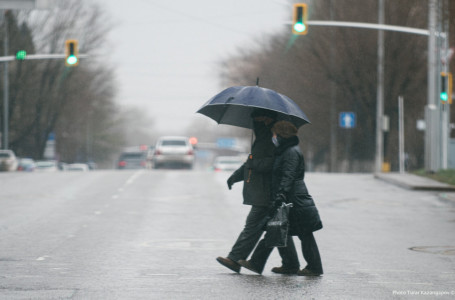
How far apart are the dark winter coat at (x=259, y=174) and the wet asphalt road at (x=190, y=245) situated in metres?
0.83

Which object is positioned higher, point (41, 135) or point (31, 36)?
point (31, 36)

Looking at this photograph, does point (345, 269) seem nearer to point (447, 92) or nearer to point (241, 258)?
point (241, 258)

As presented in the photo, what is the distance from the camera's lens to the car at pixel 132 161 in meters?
55.9

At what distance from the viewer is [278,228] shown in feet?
32.4

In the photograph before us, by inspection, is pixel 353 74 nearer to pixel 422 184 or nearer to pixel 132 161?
pixel 132 161

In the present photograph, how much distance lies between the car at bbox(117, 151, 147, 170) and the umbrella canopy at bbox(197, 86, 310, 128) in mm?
44432

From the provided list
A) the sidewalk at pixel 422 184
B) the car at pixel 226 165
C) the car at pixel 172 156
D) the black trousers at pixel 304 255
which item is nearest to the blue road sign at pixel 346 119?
the car at pixel 226 165

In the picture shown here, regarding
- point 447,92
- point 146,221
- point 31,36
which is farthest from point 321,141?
point 146,221

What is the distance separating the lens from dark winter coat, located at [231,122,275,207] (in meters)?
10.2

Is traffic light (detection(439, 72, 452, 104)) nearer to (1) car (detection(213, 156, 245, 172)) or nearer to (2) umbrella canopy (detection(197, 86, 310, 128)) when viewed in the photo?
(1) car (detection(213, 156, 245, 172))

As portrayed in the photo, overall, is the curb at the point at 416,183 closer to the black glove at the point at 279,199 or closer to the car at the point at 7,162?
the black glove at the point at 279,199

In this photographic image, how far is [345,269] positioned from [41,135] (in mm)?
55710

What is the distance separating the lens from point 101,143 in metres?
99.1

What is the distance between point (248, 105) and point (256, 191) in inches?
36.3
